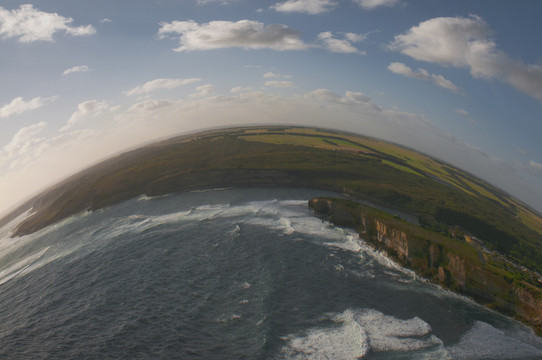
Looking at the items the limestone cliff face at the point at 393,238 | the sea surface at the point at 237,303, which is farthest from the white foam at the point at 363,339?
the limestone cliff face at the point at 393,238

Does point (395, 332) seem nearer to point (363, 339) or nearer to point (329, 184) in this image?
point (363, 339)

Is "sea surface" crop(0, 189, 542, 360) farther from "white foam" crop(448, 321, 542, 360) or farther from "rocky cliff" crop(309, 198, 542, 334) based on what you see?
"rocky cliff" crop(309, 198, 542, 334)

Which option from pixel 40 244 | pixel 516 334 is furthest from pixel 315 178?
pixel 40 244

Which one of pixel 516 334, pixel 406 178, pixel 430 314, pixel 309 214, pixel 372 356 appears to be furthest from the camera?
pixel 406 178

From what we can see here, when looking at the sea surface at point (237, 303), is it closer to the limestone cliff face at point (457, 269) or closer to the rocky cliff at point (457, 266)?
the rocky cliff at point (457, 266)

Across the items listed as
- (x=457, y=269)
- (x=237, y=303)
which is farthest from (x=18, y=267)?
(x=457, y=269)

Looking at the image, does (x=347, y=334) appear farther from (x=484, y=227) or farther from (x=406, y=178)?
(x=406, y=178)

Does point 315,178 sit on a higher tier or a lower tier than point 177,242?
higher

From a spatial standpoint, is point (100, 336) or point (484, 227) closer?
point (100, 336)
